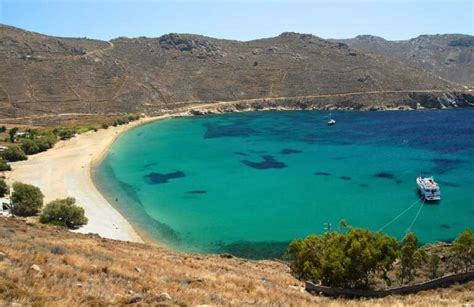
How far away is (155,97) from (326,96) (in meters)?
61.4

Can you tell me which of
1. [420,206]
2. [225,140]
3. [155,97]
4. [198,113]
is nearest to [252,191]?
[420,206]

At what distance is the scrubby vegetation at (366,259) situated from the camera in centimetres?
2694

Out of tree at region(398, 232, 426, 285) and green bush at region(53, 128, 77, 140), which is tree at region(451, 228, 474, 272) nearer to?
tree at region(398, 232, 426, 285)

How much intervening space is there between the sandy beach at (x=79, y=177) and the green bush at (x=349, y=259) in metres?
22.1

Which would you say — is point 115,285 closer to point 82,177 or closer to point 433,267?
point 433,267

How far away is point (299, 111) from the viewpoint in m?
157

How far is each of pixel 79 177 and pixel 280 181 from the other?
31.1 m

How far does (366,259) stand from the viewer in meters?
26.7

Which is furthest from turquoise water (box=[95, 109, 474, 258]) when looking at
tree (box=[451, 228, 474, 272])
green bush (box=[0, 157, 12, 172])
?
tree (box=[451, 228, 474, 272])

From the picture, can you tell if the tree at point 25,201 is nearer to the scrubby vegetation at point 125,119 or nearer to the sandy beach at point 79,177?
the sandy beach at point 79,177

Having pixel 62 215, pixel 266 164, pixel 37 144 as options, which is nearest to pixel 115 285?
pixel 62 215

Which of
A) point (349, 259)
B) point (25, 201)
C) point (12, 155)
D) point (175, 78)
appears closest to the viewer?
point (349, 259)

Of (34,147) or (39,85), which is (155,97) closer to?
(39,85)

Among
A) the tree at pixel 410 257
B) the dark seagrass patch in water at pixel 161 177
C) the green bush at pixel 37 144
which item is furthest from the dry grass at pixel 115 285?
the green bush at pixel 37 144
